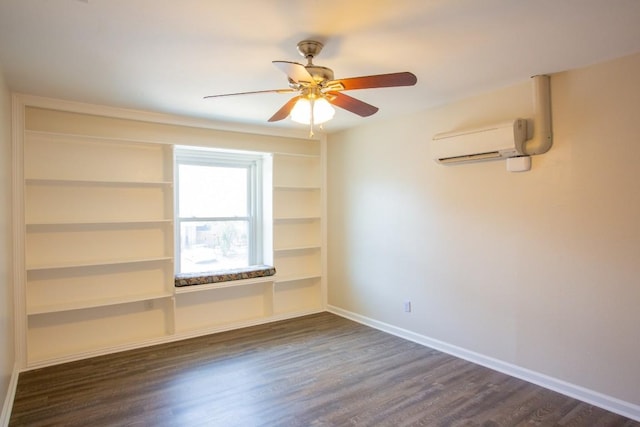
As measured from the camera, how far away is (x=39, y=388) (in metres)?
2.97

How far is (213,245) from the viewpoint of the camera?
A: 15.3ft

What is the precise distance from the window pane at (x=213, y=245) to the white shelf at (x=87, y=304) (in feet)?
2.04

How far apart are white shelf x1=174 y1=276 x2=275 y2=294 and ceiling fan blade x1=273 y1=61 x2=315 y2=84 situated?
2773 millimetres

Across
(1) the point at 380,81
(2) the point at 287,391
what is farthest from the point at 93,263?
(1) the point at 380,81

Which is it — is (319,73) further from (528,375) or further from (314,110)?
(528,375)

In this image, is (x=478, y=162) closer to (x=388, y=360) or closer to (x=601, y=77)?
(x=601, y=77)

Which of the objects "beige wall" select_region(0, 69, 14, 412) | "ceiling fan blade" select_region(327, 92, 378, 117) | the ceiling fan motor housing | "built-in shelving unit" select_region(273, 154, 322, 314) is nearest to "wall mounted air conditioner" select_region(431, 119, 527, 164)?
"ceiling fan blade" select_region(327, 92, 378, 117)

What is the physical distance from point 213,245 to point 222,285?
0.60m

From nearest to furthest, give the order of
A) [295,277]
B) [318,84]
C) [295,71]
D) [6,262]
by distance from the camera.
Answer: [295,71] → [318,84] → [6,262] → [295,277]

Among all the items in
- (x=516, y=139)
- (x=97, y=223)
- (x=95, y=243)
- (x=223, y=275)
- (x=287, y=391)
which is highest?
(x=516, y=139)

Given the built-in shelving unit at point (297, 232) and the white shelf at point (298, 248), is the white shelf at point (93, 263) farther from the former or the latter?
the built-in shelving unit at point (297, 232)

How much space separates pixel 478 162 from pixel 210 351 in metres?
3.11

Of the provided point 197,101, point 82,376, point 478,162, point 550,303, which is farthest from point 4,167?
point 550,303

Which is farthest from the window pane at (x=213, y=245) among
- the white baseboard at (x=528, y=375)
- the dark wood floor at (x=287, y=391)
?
the white baseboard at (x=528, y=375)
